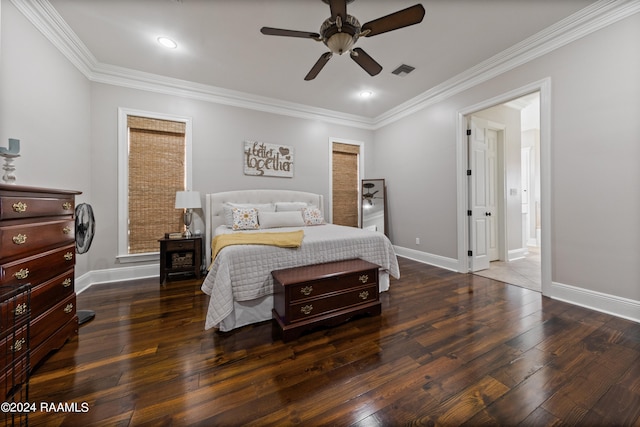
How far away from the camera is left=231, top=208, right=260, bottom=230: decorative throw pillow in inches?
134

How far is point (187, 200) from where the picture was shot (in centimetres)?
339

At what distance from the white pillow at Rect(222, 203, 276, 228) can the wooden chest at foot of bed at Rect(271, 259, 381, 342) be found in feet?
5.88

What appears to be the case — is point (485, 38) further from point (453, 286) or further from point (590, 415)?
point (590, 415)

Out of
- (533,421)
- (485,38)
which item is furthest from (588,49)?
(533,421)

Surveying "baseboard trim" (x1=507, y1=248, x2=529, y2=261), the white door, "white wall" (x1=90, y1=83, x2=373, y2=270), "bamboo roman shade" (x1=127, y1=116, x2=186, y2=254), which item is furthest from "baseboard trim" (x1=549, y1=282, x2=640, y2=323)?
"bamboo roman shade" (x1=127, y1=116, x2=186, y2=254)

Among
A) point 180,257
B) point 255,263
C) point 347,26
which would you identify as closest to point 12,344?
point 255,263

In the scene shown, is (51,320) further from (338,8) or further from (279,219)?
(338,8)

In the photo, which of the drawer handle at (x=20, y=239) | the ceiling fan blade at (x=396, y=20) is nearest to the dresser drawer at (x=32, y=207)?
the drawer handle at (x=20, y=239)

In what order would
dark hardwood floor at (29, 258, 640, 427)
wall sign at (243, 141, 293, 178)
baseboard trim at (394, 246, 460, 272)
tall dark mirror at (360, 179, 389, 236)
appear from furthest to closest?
tall dark mirror at (360, 179, 389, 236)
wall sign at (243, 141, 293, 178)
baseboard trim at (394, 246, 460, 272)
dark hardwood floor at (29, 258, 640, 427)

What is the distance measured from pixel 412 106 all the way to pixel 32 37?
16.0ft

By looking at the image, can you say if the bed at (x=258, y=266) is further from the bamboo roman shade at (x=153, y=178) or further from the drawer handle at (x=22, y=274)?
the bamboo roman shade at (x=153, y=178)

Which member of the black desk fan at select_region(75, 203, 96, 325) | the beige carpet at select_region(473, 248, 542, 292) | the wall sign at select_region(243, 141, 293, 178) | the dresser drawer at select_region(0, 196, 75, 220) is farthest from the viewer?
the wall sign at select_region(243, 141, 293, 178)

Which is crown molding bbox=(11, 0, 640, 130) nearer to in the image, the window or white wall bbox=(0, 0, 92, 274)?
white wall bbox=(0, 0, 92, 274)

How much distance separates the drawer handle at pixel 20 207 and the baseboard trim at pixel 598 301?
464cm
